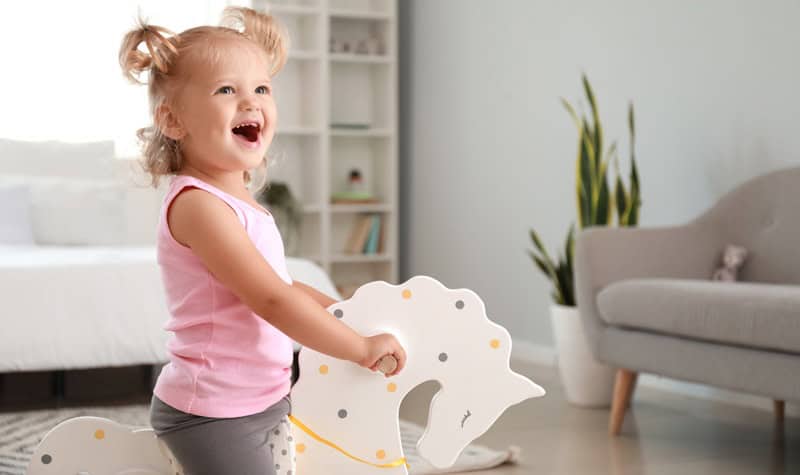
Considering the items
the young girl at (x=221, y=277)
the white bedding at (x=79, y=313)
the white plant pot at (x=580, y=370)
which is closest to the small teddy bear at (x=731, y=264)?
the white plant pot at (x=580, y=370)

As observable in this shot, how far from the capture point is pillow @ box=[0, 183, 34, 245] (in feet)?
14.7

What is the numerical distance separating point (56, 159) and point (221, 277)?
3685 mm

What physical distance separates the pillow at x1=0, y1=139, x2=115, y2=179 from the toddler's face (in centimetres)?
355

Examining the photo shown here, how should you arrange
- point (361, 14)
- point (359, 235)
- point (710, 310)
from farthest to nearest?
point (359, 235) → point (361, 14) → point (710, 310)

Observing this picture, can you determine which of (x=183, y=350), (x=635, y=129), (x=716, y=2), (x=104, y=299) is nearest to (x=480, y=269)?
(x=635, y=129)

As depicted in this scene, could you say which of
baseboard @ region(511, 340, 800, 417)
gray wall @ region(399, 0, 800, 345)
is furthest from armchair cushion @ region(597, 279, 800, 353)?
gray wall @ region(399, 0, 800, 345)

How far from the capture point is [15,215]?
4.52 m

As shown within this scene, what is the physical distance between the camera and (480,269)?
539 centimetres

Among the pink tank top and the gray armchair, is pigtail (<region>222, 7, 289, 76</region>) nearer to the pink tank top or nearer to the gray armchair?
the pink tank top

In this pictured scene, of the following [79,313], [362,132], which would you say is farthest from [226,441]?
[362,132]

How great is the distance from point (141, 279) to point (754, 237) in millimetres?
1919

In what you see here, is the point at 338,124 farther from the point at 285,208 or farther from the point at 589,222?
the point at 589,222

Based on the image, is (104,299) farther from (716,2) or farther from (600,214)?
(716,2)

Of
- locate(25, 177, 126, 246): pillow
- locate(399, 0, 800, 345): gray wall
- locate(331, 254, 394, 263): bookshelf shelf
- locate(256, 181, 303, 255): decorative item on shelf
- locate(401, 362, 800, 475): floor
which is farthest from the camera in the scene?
locate(331, 254, 394, 263): bookshelf shelf
